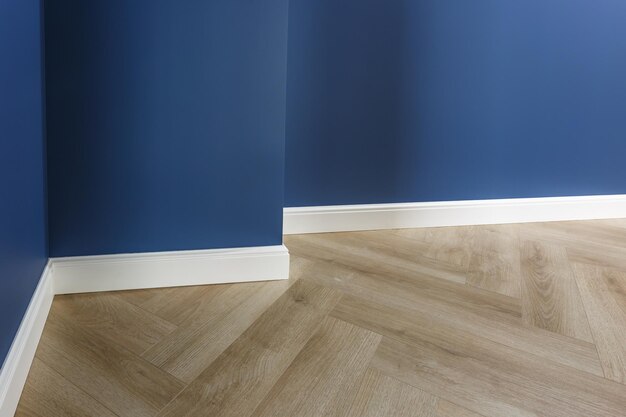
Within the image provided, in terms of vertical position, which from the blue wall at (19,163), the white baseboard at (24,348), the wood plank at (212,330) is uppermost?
the blue wall at (19,163)

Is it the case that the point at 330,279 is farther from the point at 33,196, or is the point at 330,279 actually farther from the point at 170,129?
the point at 33,196

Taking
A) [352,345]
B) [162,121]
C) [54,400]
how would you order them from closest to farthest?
[54,400] → [352,345] → [162,121]

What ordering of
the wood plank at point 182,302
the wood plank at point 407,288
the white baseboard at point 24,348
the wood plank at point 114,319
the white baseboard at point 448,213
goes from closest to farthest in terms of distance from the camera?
the white baseboard at point 24,348, the wood plank at point 114,319, the wood plank at point 182,302, the wood plank at point 407,288, the white baseboard at point 448,213

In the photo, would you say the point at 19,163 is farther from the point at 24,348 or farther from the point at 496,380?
the point at 496,380

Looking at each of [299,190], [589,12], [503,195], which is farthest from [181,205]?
[589,12]

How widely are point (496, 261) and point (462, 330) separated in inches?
20.3

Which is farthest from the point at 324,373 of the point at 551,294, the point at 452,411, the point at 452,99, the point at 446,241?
the point at 452,99

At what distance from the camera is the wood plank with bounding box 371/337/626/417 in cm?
86

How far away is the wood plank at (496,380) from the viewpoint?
86cm

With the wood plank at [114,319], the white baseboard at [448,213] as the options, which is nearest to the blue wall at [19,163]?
the wood plank at [114,319]

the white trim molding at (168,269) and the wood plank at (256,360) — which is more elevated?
the white trim molding at (168,269)

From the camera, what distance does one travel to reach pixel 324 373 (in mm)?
→ 930

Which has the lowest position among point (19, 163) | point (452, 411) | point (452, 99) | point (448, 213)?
point (452, 411)

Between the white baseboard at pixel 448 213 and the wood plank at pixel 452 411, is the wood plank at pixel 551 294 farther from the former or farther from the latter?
the wood plank at pixel 452 411
